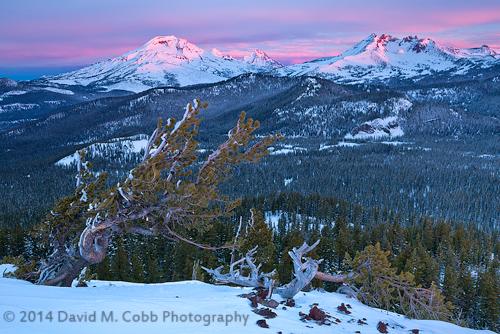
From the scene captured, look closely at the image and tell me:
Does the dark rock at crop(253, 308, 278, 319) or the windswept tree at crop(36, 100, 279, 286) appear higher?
the windswept tree at crop(36, 100, 279, 286)

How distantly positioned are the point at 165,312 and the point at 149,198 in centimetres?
470

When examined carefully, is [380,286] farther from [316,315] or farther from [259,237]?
[259,237]

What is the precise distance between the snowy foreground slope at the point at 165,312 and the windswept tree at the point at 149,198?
222cm

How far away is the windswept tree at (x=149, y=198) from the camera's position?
42.3ft

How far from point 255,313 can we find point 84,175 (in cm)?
820

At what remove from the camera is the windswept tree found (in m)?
12.9

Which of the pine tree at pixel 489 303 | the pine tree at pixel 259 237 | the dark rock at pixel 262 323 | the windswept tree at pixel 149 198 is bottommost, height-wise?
the pine tree at pixel 489 303

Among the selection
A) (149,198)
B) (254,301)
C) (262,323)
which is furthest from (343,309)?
(149,198)

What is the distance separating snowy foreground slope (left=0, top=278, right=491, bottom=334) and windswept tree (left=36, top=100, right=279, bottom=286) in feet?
7.27

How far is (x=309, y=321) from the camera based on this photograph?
33.6 feet

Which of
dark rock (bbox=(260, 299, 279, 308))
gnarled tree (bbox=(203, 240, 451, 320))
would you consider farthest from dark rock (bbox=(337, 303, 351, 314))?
gnarled tree (bbox=(203, 240, 451, 320))

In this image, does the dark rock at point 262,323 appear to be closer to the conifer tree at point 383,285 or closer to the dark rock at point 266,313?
the dark rock at point 266,313

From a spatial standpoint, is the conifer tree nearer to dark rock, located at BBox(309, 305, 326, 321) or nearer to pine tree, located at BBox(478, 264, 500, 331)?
dark rock, located at BBox(309, 305, 326, 321)

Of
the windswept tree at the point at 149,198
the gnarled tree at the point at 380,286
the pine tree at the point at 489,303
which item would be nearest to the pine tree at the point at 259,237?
the gnarled tree at the point at 380,286
